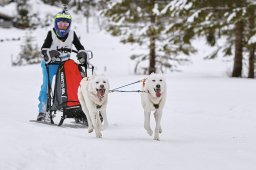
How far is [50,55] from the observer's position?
22.2 ft

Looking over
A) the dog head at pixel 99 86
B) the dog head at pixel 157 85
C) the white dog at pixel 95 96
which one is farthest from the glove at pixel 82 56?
the dog head at pixel 157 85

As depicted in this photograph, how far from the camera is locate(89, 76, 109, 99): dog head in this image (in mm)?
5699

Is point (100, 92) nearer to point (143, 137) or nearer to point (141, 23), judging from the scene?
point (143, 137)

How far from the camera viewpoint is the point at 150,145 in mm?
5254

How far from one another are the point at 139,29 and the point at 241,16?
6.38 m

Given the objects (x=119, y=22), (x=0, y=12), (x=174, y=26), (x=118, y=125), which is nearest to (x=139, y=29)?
(x=119, y=22)

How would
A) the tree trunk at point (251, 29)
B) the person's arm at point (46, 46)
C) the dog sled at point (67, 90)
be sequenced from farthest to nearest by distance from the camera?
the tree trunk at point (251, 29)
the person's arm at point (46, 46)
the dog sled at point (67, 90)

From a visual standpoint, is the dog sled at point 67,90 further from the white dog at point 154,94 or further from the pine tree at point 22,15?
the pine tree at point 22,15

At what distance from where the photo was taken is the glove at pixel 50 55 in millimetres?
6723

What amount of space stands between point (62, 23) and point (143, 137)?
237cm

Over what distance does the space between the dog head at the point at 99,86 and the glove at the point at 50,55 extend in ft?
4.01

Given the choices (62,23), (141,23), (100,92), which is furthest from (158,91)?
(141,23)

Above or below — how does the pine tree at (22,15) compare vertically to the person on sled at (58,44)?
above

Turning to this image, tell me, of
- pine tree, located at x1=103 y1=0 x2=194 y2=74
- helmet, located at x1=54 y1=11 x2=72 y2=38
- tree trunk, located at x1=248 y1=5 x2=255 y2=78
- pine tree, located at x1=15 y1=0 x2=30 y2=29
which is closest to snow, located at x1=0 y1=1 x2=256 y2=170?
helmet, located at x1=54 y1=11 x2=72 y2=38
